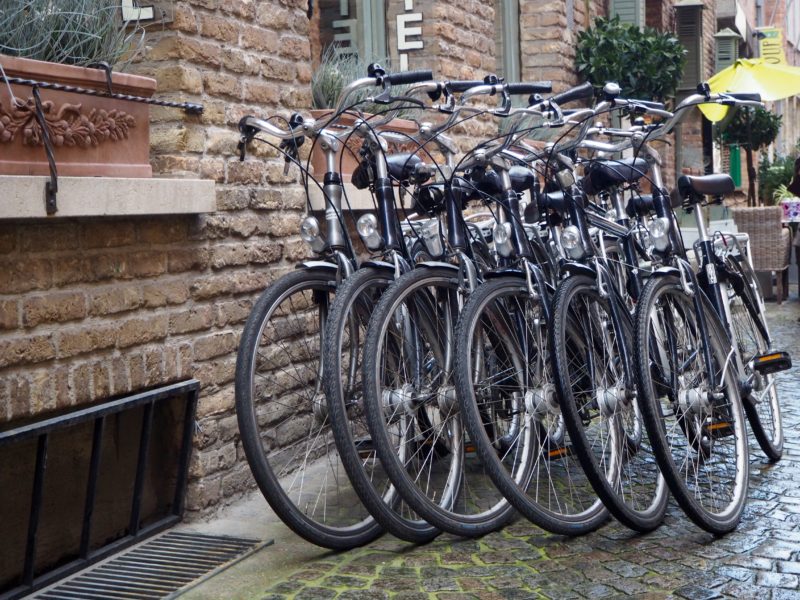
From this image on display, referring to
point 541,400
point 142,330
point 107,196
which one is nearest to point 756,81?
point 541,400

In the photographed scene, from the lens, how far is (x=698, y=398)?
4477mm

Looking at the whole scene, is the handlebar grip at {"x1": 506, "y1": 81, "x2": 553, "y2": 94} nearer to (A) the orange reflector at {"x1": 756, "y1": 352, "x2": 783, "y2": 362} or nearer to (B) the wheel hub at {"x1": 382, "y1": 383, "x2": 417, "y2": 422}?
(B) the wheel hub at {"x1": 382, "y1": 383, "x2": 417, "y2": 422}

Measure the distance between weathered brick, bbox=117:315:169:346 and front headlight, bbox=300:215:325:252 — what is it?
0.62m

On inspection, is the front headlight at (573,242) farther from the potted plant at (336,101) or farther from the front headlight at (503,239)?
the potted plant at (336,101)

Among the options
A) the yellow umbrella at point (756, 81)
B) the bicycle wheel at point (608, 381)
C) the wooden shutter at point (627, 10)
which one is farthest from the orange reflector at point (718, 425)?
the yellow umbrella at point (756, 81)

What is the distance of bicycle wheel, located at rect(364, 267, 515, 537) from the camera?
405 cm

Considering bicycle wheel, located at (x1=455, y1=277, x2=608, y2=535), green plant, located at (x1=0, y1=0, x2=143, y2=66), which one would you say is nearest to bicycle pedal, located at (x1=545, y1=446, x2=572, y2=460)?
bicycle wheel, located at (x1=455, y1=277, x2=608, y2=535)

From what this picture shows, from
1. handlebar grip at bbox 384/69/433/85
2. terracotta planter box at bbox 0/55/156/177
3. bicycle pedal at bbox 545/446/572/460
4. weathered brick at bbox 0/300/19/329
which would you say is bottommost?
bicycle pedal at bbox 545/446/572/460

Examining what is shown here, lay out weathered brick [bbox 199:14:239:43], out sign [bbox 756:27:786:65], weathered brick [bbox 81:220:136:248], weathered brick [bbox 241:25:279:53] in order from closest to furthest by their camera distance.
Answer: weathered brick [bbox 81:220:136:248]
weathered brick [bbox 199:14:239:43]
weathered brick [bbox 241:25:279:53]
out sign [bbox 756:27:786:65]

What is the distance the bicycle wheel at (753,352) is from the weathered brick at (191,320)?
2.12m

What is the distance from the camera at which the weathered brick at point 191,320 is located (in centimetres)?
439

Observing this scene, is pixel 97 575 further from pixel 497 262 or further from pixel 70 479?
pixel 497 262

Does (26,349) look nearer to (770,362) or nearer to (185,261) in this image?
(185,261)

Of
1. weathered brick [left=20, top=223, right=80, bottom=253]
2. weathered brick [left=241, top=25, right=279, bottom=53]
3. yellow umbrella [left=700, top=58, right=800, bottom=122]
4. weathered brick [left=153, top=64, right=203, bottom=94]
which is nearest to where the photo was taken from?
weathered brick [left=20, top=223, right=80, bottom=253]
